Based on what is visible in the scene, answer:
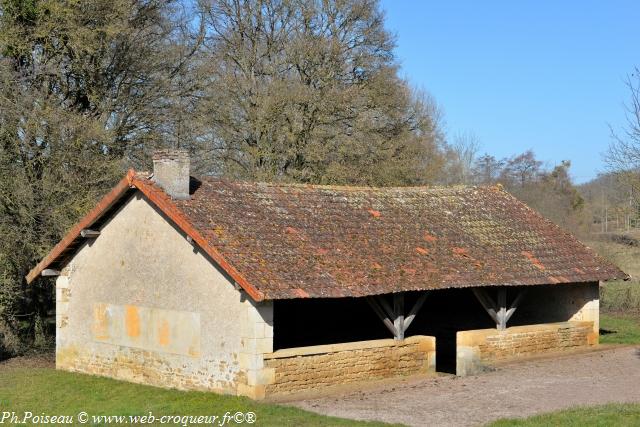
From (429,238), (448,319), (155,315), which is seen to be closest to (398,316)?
(429,238)

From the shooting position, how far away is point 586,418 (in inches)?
428

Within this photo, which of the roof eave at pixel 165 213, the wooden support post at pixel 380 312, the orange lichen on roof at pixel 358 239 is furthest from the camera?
the wooden support post at pixel 380 312

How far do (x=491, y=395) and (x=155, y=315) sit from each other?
5.88m

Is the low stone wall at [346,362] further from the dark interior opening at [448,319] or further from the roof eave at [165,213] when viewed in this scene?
the dark interior opening at [448,319]

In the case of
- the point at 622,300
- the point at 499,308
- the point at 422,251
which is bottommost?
the point at 622,300

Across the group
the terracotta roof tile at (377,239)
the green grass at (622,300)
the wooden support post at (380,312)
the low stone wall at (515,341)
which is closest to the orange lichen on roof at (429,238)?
the terracotta roof tile at (377,239)

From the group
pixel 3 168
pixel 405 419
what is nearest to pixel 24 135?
pixel 3 168

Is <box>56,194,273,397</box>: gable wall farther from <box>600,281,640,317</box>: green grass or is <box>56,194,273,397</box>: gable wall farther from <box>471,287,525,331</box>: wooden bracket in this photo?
<box>600,281,640,317</box>: green grass

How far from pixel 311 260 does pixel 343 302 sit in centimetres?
494

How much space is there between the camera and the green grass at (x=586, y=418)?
1064cm

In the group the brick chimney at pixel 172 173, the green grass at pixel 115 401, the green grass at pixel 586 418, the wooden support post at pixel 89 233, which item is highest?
the brick chimney at pixel 172 173

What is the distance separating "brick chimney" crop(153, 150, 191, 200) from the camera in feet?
48.0

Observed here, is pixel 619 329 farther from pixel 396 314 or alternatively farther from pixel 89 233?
pixel 89 233

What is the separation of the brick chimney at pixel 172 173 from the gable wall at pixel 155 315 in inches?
21.5
